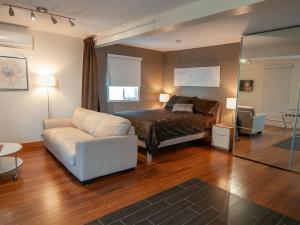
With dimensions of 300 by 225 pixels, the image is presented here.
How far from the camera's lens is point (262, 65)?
3768 mm

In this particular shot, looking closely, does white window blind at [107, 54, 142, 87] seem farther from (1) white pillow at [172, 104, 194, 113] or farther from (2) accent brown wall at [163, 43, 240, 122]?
(1) white pillow at [172, 104, 194, 113]

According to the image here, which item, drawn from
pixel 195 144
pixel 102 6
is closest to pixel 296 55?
pixel 195 144

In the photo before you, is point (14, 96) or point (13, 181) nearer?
point (13, 181)

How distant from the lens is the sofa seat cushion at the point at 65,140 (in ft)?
9.28

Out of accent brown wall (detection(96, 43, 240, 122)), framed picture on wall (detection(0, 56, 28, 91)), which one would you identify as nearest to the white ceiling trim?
accent brown wall (detection(96, 43, 240, 122))

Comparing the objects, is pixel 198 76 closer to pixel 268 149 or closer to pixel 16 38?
pixel 268 149

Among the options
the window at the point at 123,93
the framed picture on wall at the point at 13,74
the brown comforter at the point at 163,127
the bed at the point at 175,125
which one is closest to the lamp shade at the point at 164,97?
the bed at the point at 175,125

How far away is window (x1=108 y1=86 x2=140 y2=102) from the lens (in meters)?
5.38

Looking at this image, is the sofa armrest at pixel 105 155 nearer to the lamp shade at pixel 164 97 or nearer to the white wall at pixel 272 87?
the white wall at pixel 272 87

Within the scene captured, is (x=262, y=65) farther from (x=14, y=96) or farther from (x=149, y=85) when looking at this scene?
(x=14, y=96)

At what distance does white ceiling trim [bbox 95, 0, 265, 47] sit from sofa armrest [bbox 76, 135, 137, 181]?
174 centimetres

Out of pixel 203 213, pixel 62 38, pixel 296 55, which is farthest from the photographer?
pixel 62 38

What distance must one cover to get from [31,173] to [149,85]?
393 centimetres

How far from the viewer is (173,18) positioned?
2807 millimetres
